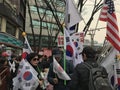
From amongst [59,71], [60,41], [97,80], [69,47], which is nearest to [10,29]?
[60,41]

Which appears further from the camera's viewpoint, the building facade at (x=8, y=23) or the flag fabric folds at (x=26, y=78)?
the building facade at (x=8, y=23)

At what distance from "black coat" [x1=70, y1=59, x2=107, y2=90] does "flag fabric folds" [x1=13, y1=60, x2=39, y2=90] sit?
2243mm

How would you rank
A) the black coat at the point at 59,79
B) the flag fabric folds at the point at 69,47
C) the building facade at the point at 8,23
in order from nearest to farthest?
the black coat at the point at 59,79
the flag fabric folds at the point at 69,47
the building facade at the point at 8,23

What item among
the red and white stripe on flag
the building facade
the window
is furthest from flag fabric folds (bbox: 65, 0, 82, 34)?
the window

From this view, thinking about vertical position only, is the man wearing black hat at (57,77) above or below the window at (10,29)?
below

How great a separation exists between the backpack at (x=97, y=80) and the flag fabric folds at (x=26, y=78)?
248 cm

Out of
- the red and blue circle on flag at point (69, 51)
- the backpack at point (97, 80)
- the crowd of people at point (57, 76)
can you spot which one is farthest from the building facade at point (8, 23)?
the backpack at point (97, 80)

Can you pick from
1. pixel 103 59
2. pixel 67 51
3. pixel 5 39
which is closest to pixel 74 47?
pixel 67 51

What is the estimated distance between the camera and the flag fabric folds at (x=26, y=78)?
25.8 feet

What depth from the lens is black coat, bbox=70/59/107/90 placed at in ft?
18.6

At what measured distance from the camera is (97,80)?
534 cm

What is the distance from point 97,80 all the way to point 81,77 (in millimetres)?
420

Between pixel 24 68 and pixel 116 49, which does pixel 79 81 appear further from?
pixel 24 68

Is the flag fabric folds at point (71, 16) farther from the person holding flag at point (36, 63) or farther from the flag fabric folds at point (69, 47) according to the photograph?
the person holding flag at point (36, 63)
